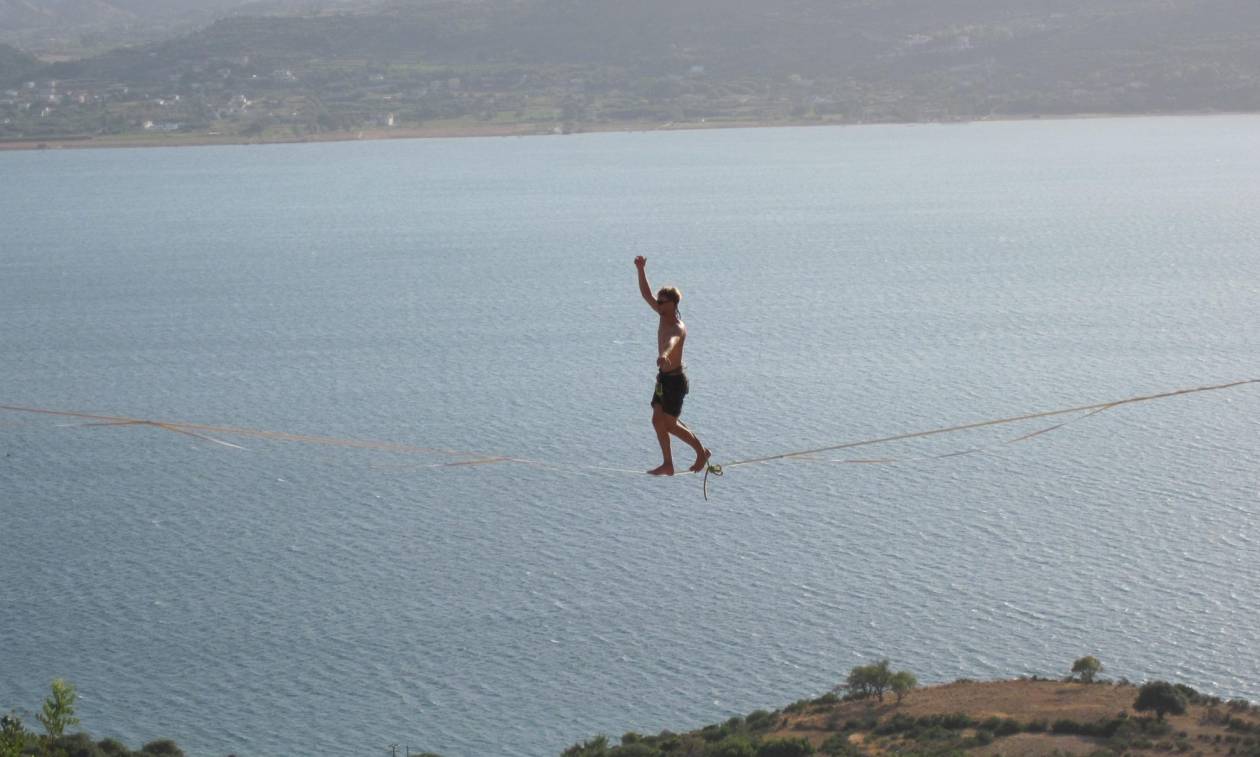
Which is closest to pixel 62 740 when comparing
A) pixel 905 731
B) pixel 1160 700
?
pixel 905 731

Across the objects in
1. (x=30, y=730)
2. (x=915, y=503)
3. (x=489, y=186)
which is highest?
(x=489, y=186)

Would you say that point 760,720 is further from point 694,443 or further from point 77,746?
point 694,443

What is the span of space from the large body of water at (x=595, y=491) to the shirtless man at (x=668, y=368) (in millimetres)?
18657

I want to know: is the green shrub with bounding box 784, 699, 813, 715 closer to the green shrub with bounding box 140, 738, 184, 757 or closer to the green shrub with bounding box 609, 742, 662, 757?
the green shrub with bounding box 609, 742, 662, 757

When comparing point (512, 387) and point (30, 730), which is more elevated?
point (512, 387)

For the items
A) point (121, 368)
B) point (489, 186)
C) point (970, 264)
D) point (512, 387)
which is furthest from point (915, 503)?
point (489, 186)

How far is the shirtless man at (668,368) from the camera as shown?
50.7 ft

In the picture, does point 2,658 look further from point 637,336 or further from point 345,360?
point 637,336

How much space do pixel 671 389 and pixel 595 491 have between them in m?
33.9

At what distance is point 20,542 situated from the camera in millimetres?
45281

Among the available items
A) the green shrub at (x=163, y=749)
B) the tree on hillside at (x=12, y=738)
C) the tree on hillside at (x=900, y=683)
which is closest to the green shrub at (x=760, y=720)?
the tree on hillside at (x=900, y=683)

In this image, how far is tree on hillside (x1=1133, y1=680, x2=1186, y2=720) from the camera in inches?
1260

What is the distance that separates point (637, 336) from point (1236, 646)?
38919 mm

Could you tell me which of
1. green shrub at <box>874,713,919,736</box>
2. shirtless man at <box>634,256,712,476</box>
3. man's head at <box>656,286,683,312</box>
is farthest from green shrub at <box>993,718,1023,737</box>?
man's head at <box>656,286,683,312</box>
